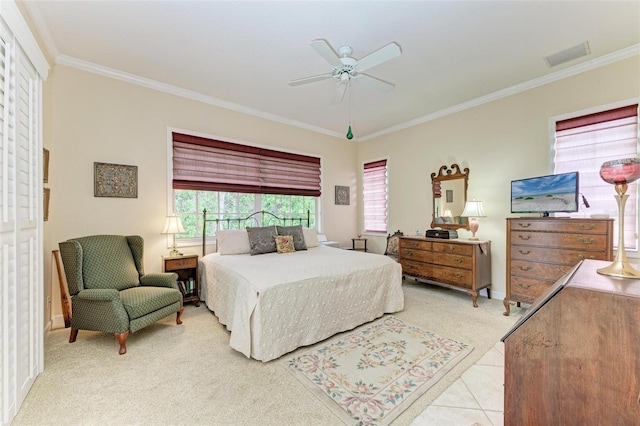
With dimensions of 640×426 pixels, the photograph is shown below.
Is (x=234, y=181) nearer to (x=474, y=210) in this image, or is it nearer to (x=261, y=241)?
(x=261, y=241)

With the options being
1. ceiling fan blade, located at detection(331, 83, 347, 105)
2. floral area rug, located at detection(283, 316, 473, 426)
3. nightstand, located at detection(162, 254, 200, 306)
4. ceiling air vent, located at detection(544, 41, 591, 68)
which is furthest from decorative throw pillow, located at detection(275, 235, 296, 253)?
ceiling air vent, located at detection(544, 41, 591, 68)

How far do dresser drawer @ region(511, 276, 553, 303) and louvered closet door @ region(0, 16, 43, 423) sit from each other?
14.4 ft

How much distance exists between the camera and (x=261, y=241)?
3732mm

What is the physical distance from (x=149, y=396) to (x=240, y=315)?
0.79 metres

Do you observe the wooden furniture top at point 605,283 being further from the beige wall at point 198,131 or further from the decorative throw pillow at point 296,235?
the decorative throw pillow at point 296,235

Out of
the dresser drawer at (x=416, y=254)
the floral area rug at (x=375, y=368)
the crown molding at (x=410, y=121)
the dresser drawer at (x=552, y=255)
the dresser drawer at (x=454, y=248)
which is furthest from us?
the dresser drawer at (x=416, y=254)

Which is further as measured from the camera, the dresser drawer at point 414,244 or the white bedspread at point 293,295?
the dresser drawer at point 414,244

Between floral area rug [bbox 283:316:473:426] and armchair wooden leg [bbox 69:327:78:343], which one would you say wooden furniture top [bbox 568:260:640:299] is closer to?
floral area rug [bbox 283:316:473:426]

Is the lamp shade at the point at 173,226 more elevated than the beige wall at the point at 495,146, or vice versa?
the beige wall at the point at 495,146

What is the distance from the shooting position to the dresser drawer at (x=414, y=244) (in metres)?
4.16

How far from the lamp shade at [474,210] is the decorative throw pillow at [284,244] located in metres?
2.51

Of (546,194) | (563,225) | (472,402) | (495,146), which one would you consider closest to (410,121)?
(495,146)

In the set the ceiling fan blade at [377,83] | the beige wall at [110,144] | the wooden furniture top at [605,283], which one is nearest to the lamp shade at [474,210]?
the ceiling fan blade at [377,83]

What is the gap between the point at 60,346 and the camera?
98.9 inches
